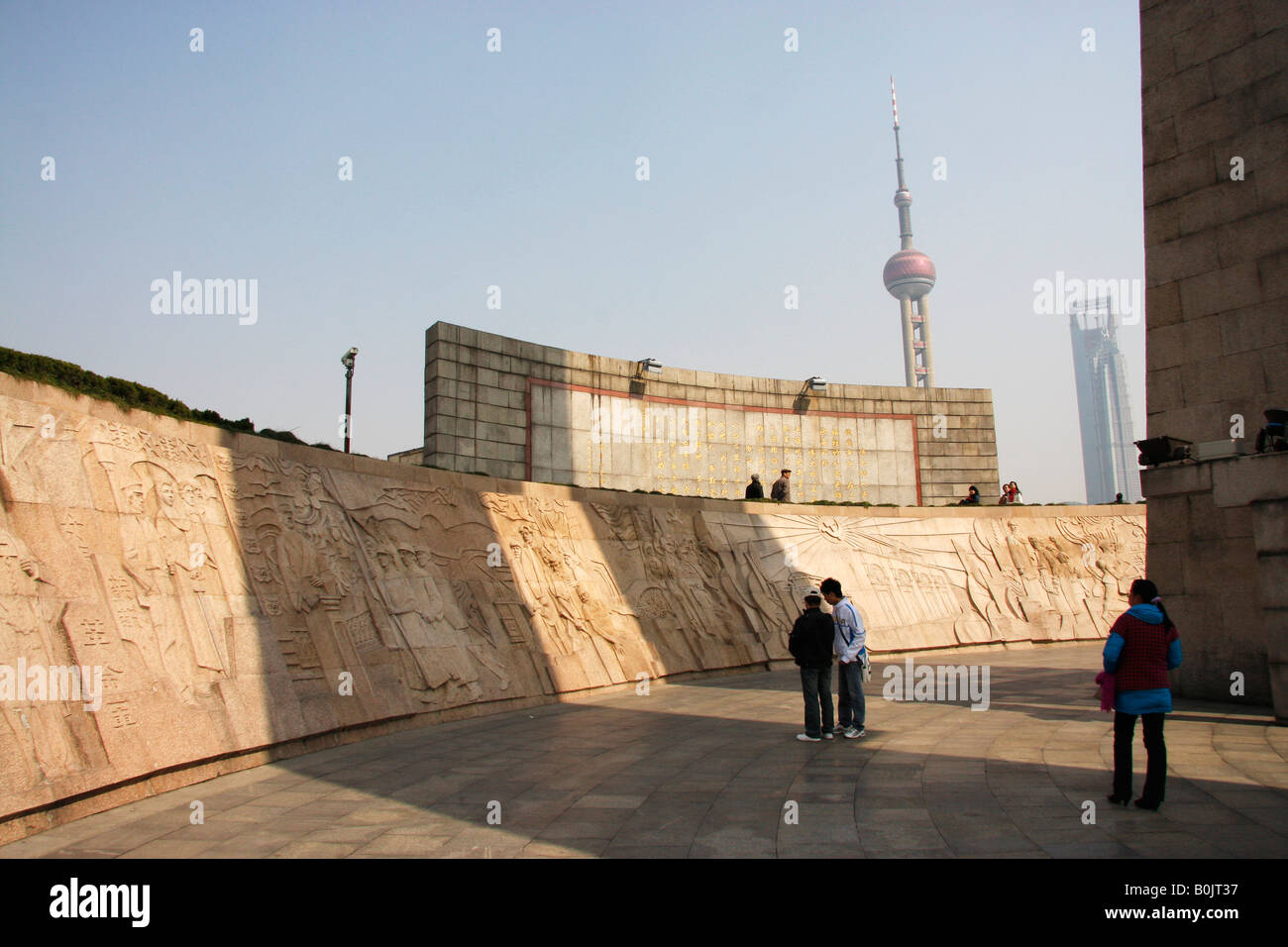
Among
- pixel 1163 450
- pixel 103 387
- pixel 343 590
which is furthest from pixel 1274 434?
pixel 103 387

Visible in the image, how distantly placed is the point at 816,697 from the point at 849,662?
56cm

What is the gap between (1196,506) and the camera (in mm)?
12195

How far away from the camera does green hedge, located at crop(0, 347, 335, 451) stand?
27.7ft

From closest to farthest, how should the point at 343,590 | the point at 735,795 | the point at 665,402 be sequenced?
the point at 735,795 < the point at 343,590 < the point at 665,402

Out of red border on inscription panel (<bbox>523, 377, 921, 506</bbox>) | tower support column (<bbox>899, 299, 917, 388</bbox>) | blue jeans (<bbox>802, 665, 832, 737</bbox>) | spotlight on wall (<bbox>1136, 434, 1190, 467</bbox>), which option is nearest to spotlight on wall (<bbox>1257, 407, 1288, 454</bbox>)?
spotlight on wall (<bbox>1136, 434, 1190, 467</bbox>)

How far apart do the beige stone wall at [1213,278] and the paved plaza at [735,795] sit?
1.47 metres

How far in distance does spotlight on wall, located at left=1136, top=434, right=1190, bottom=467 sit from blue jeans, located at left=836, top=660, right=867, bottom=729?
559cm

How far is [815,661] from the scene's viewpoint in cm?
984

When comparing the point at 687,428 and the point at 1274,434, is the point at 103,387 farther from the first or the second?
the point at 687,428

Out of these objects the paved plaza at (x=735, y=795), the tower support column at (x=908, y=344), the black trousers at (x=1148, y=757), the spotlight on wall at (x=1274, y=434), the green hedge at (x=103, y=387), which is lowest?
the paved plaza at (x=735, y=795)

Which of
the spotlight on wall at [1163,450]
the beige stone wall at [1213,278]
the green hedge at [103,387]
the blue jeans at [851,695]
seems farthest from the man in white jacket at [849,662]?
the green hedge at [103,387]

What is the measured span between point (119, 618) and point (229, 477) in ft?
9.01

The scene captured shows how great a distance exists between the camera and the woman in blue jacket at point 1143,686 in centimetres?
645

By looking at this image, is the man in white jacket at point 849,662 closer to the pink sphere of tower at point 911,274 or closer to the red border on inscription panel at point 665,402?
Result: the red border on inscription panel at point 665,402
